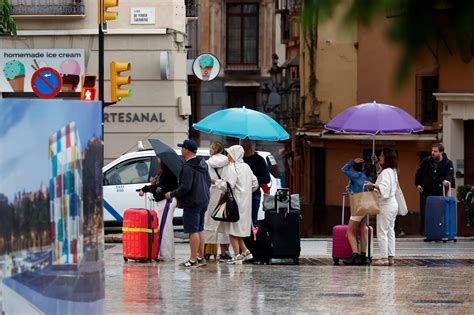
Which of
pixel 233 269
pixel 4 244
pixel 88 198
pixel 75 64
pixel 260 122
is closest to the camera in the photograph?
pixel 4 244

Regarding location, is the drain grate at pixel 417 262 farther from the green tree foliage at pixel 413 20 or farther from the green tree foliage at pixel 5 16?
the green tree foliage at pixel 413 20

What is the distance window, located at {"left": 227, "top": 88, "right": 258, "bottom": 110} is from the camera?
5797 centimetres

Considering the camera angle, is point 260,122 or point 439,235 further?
point 439,235

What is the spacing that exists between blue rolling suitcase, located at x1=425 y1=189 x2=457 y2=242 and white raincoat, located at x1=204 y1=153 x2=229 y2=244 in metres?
6.26

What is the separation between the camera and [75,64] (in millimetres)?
32500

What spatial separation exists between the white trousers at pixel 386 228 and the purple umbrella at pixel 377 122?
5.38 ft

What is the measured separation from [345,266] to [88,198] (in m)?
9.42

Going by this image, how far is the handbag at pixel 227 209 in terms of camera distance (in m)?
18.9

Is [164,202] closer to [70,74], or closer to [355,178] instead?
[355,178]

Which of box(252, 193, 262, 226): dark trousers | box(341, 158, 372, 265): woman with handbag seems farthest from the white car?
box(341, 158, 372, 265): woman with handbag

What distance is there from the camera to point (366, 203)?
1869 centimetres

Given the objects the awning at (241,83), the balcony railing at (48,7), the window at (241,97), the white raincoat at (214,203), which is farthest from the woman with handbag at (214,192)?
the window at (241,97)

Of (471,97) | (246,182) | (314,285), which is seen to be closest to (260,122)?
(246,182)

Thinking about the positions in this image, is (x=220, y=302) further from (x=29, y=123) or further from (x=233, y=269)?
(x=29, y=123)
